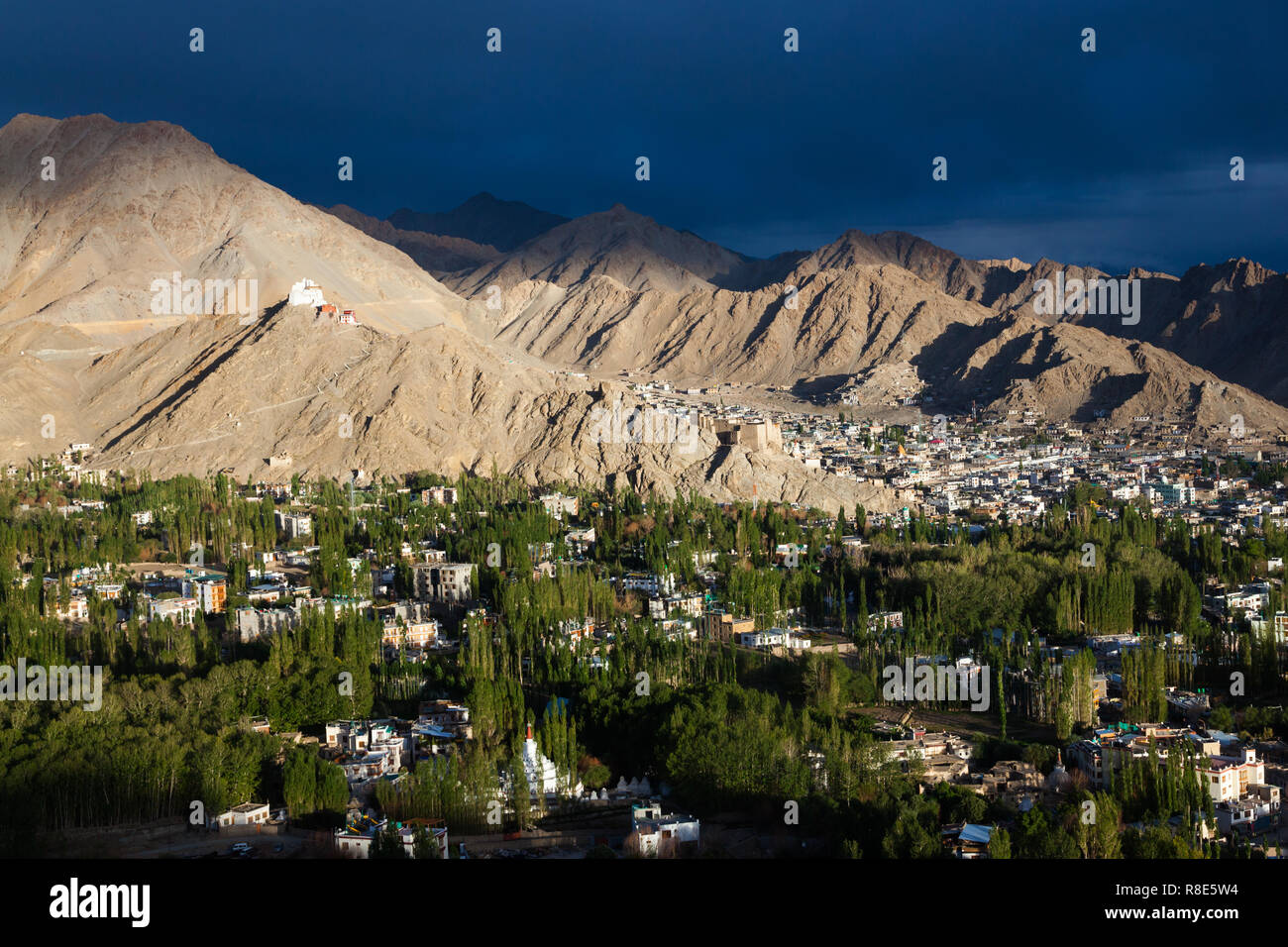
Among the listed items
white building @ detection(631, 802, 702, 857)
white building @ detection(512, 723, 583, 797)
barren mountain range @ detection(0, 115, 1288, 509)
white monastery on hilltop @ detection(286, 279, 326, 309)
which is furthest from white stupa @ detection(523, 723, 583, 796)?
white monastery on hilltop @ detection(286, 279, 326, 309)

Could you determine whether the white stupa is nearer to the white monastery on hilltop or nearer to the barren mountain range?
the barren mountain range

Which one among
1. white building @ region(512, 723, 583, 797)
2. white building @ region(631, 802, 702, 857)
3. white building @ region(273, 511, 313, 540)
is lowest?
white building @ region(631, 802, 702, 857)

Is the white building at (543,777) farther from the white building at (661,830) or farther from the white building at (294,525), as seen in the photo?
the white building at (294,525)

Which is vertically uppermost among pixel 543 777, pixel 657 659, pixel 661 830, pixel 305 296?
pixel 305 296

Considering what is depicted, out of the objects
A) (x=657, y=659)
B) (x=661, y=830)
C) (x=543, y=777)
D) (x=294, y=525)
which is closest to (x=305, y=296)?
(x=294, y=525)

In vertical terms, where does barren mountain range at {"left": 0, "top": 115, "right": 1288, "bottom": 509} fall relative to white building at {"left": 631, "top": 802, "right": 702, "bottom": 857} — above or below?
above

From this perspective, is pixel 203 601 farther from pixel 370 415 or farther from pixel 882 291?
pixel 882 291

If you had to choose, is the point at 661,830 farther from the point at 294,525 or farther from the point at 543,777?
the point at 294,525

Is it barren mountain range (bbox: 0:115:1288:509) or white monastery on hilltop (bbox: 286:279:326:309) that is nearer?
barren mountain range (bbox: 0:115:1288:509)
